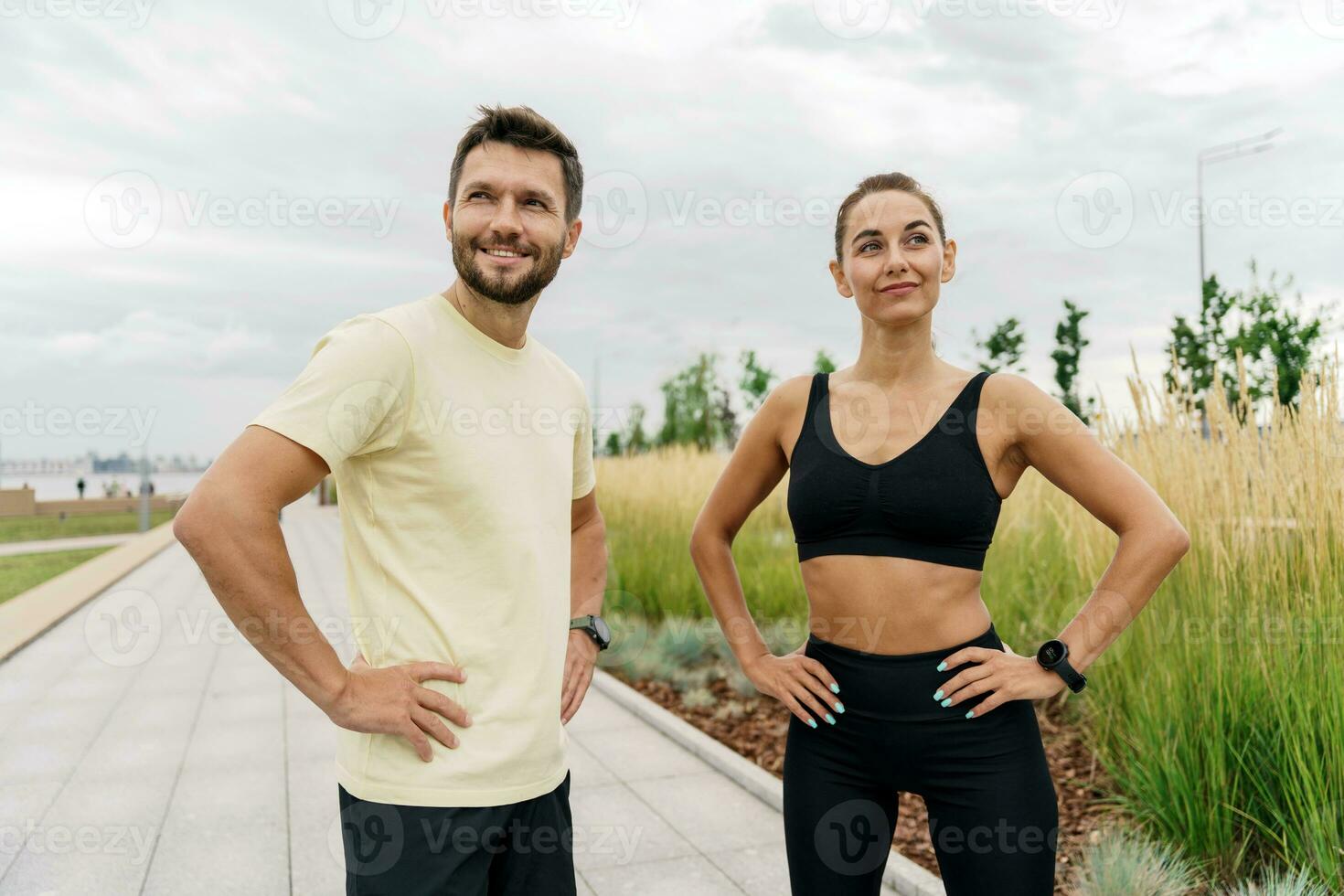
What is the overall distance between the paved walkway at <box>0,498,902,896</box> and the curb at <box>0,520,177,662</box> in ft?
3.34

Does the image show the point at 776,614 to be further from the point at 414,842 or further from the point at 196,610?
the point at 196,610

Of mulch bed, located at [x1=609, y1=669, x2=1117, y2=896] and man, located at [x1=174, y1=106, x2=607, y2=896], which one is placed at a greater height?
man, located at [x1=174, y1=106, x2=607, y2=896]

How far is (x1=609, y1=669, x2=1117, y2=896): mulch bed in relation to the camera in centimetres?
373

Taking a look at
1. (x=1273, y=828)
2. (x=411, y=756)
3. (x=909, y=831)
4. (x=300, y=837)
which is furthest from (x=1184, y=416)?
(x=300, y=837)

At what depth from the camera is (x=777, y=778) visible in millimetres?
4539

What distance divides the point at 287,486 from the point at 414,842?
26.8 inches

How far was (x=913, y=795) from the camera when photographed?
387 cm

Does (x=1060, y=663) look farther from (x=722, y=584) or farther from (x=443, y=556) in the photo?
(x=443, y=556)

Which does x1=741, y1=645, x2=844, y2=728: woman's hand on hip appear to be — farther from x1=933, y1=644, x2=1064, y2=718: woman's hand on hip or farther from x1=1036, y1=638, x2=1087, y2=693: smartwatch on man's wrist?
x1=1036, y1=638, x2=1087, y2=693: smartwatch on man's wrist

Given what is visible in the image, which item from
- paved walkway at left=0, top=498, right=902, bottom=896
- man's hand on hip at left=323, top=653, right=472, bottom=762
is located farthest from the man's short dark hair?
paved walkway at left=0, top=498, right=902, bottom=896

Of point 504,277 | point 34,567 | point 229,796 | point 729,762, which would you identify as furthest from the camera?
point 34,567

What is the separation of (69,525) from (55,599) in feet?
71.7

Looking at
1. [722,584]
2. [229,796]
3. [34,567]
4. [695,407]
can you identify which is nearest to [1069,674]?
[722,584]

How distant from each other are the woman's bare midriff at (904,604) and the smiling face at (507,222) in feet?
2.94
